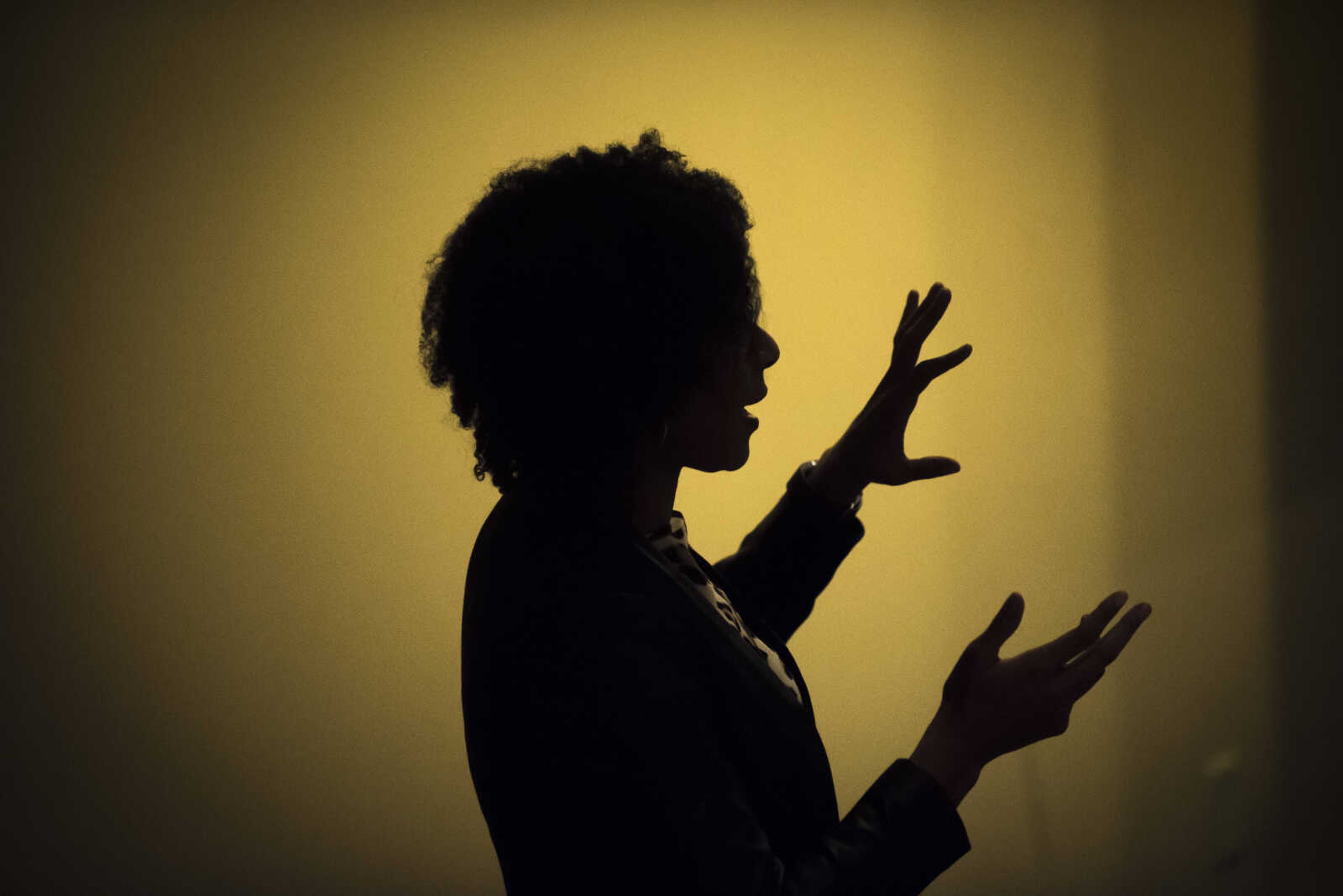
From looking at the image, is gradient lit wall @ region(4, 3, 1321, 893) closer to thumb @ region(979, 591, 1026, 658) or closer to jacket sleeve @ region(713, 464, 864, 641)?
jacket sleeve @ region(713, 464, 864, 641)

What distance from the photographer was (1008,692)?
628 millimetres

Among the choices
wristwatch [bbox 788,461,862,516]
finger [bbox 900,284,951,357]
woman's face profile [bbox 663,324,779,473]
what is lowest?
wristwatch [bbox 788,461,862,516]

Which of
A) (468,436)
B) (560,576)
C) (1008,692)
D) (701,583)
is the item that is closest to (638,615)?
(560,576)

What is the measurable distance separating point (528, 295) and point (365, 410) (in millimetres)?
1145

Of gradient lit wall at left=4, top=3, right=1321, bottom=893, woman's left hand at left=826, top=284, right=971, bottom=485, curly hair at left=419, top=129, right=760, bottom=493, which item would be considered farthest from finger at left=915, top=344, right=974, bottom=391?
gradient lit wall at left=4, top=3, right=1321, bottom=893

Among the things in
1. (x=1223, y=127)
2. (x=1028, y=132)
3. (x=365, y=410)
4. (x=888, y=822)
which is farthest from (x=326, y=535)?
(x=1223, y=127)

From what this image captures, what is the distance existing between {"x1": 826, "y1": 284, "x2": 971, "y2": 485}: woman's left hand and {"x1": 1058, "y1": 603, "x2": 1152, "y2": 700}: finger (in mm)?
256

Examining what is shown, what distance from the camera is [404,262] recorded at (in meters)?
1.69

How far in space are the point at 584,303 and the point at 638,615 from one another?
0.22 meters

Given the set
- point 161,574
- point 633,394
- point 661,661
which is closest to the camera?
point 661,661

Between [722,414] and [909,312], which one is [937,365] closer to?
[909,312]

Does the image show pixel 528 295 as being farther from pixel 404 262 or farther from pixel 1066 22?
pixel 1066 22

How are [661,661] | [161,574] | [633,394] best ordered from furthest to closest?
1. [161,574]
2. [633,394]
3. [661,661]

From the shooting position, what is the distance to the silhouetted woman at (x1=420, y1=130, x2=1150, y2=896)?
55cm
